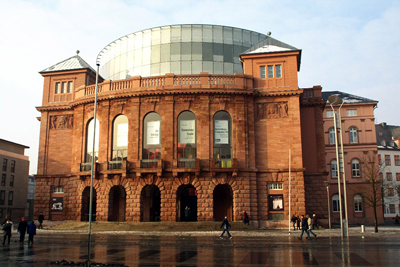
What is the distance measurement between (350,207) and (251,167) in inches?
1169

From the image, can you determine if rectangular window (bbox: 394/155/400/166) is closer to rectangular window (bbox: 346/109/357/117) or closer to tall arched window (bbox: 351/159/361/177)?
tall arched window (bbox: 351/159/361/177)

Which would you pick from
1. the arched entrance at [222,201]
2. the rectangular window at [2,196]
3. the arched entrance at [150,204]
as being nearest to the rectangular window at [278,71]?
the arched entrance at [222,201]

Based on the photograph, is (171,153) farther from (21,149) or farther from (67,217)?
(21,149)

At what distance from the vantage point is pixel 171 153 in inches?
1628

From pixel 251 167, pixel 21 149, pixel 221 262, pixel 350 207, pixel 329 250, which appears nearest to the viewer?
pixel 221 262

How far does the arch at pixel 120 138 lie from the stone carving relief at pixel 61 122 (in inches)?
300

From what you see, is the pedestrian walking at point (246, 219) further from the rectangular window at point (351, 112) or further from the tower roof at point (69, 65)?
the rectangular window at point (351, 112)

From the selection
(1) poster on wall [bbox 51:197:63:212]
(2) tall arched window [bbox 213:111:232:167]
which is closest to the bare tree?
(2) tall arched window [bbox 213:111:232:167]

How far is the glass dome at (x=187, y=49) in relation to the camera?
5325 cm

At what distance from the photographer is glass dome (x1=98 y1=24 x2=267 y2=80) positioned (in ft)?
175

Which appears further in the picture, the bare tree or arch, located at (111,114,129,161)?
arch, located at (111,114,129,161)

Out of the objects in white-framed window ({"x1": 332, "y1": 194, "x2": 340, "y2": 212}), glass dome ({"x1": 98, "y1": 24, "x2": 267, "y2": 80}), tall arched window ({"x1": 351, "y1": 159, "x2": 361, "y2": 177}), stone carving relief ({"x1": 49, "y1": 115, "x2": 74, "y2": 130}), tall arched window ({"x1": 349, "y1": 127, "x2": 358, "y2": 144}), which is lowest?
white-framed window ({"x1": 332, "y1": 194, "x2": 340, "y2": 212})

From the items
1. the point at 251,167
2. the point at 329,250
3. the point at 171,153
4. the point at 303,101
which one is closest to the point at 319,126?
the point at 303,101

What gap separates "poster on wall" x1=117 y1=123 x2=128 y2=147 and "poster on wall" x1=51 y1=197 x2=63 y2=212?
411 inches
